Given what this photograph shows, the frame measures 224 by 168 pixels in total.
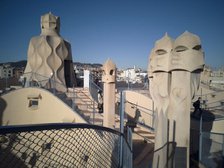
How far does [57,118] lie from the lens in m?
10.6

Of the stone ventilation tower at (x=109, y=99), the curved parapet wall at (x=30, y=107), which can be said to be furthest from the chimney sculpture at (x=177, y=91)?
the curved parapet wall at (x=30, y=107)

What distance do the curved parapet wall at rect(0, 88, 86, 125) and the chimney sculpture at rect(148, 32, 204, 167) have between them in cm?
576

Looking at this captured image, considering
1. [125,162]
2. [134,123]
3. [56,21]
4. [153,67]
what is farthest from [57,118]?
[56,21]

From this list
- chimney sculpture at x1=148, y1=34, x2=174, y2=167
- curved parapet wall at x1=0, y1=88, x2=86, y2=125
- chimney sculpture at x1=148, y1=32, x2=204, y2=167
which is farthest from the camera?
curved parapet wall at x1=0, y1=88, x2=86, y2=125

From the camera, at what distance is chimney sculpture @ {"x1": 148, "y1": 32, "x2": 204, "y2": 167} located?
5898 millimetres

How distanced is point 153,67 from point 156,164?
8.96 feet

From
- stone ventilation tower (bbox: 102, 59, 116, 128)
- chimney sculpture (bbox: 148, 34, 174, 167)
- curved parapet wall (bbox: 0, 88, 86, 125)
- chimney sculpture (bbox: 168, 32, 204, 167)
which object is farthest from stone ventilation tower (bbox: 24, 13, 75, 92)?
chimney sculpture (bbox: 168, 32, 204, 167)

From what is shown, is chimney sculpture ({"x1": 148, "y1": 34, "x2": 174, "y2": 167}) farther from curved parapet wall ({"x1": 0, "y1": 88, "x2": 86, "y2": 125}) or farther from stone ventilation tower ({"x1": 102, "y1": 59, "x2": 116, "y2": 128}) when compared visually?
curved parapet wall ({"x1": 0, "y1": 88, "x2": 86, "y2": 125})

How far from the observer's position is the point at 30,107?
11.7 metres

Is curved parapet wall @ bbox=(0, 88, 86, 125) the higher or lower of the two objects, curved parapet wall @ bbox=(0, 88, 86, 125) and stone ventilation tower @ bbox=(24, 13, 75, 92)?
the lower

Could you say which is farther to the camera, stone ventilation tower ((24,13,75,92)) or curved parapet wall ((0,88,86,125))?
stone ventilation tower ((24,13,75,92))

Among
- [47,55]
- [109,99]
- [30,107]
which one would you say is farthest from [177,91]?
[47,55]

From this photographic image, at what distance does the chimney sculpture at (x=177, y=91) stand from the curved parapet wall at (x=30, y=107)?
227 inches

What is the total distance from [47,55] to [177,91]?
1132cm
